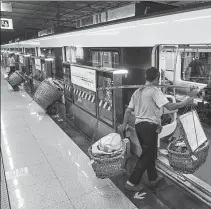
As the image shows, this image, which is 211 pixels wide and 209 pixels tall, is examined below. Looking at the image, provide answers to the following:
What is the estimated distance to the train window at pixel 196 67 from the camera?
629 cm

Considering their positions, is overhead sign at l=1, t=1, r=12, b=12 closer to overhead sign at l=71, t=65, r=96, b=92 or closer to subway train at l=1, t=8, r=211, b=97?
subway train at l=1, t=8, r=211, b=97

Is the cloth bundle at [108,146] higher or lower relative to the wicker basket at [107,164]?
higher

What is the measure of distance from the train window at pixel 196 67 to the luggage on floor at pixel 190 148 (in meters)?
4.13

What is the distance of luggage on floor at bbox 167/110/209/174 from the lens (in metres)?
2.39

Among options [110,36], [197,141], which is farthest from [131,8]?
[197,141]

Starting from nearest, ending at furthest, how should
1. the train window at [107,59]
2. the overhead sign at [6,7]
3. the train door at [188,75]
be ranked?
1. the train door at [188,75]
2. the train window at [107,59]
3. the overhead sign at [6,7]

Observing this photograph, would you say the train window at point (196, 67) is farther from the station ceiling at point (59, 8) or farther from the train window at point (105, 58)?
the train window at point (105, 58)

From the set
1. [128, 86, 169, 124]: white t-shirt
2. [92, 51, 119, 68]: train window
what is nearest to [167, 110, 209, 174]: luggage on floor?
[128, 86, 169, 124]: white t-shirt

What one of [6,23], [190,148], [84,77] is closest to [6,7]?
[6,23]

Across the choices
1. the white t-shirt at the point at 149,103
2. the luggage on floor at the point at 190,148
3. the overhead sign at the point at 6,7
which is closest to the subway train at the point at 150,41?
the white t-shirt at the point at 149,103

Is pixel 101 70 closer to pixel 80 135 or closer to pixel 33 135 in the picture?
pixel 80 135

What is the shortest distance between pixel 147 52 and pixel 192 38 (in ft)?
7.97

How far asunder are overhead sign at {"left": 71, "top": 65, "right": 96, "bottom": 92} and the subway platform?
1194mm

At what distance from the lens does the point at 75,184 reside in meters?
3.30
